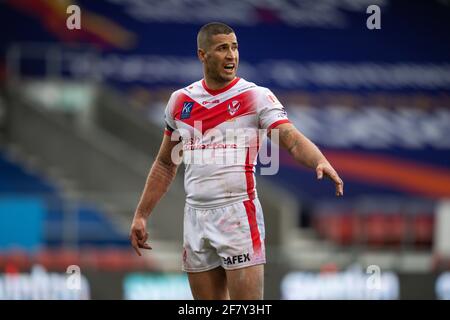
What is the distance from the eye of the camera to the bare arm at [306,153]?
5.89 metres

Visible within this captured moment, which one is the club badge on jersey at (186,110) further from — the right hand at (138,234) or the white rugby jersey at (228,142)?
the right hand at (138,234)

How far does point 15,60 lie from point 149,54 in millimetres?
2395

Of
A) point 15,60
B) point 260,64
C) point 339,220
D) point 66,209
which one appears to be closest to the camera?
point 66,209

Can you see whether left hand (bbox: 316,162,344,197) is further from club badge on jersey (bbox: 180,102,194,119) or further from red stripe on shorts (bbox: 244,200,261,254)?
club badge on jersey (bbox: 180,102,194,119)

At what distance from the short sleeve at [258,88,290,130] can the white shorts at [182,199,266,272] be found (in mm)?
478

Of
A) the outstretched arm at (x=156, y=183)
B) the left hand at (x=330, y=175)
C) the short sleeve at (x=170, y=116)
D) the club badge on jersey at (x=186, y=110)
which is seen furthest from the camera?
the outstretched arm at (x=156, y=183)

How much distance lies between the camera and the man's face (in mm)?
6477

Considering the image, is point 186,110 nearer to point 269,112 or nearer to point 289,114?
point 269,112

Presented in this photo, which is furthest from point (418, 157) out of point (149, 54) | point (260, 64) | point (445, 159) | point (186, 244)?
point (186, 244)

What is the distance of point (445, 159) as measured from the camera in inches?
771

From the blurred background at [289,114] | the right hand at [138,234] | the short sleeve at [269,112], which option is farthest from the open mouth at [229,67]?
the blurred background at [289,114]

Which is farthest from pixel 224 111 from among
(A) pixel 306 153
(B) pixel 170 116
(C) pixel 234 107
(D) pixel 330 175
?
(D) pixel 330 175

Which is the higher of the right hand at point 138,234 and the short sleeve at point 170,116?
the short sleeve at point 170,116
